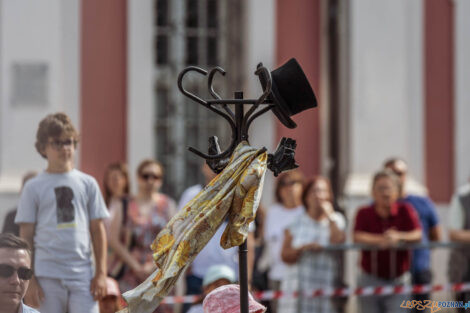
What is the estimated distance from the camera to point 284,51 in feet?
36.4

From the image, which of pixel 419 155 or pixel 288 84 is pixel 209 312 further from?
pixel 419 155

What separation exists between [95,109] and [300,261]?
10.9 ft

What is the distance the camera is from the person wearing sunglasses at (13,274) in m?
4.54

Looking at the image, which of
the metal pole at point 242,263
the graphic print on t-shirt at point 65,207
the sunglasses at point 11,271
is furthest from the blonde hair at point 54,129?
the metal pole at point 242,263

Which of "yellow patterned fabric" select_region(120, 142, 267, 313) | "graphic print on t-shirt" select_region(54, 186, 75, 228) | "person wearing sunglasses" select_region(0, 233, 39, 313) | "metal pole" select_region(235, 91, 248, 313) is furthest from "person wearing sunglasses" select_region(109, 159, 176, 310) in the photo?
"metal pole" select_region(235, 91, 248, 313)

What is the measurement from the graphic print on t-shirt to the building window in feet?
18.4

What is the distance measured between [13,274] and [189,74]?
6.77m

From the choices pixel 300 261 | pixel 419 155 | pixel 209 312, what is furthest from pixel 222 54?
pixel 209 312

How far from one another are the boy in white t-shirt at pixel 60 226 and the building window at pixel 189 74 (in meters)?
5.56

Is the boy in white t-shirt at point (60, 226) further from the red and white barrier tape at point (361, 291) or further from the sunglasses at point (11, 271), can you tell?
the red and white barrier tape at point (361, 291)

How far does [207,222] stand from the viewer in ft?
13.5

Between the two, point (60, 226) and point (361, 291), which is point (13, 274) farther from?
point (361, 291)

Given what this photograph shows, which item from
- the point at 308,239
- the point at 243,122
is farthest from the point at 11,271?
the point at 308,239

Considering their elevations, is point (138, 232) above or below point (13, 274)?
below
